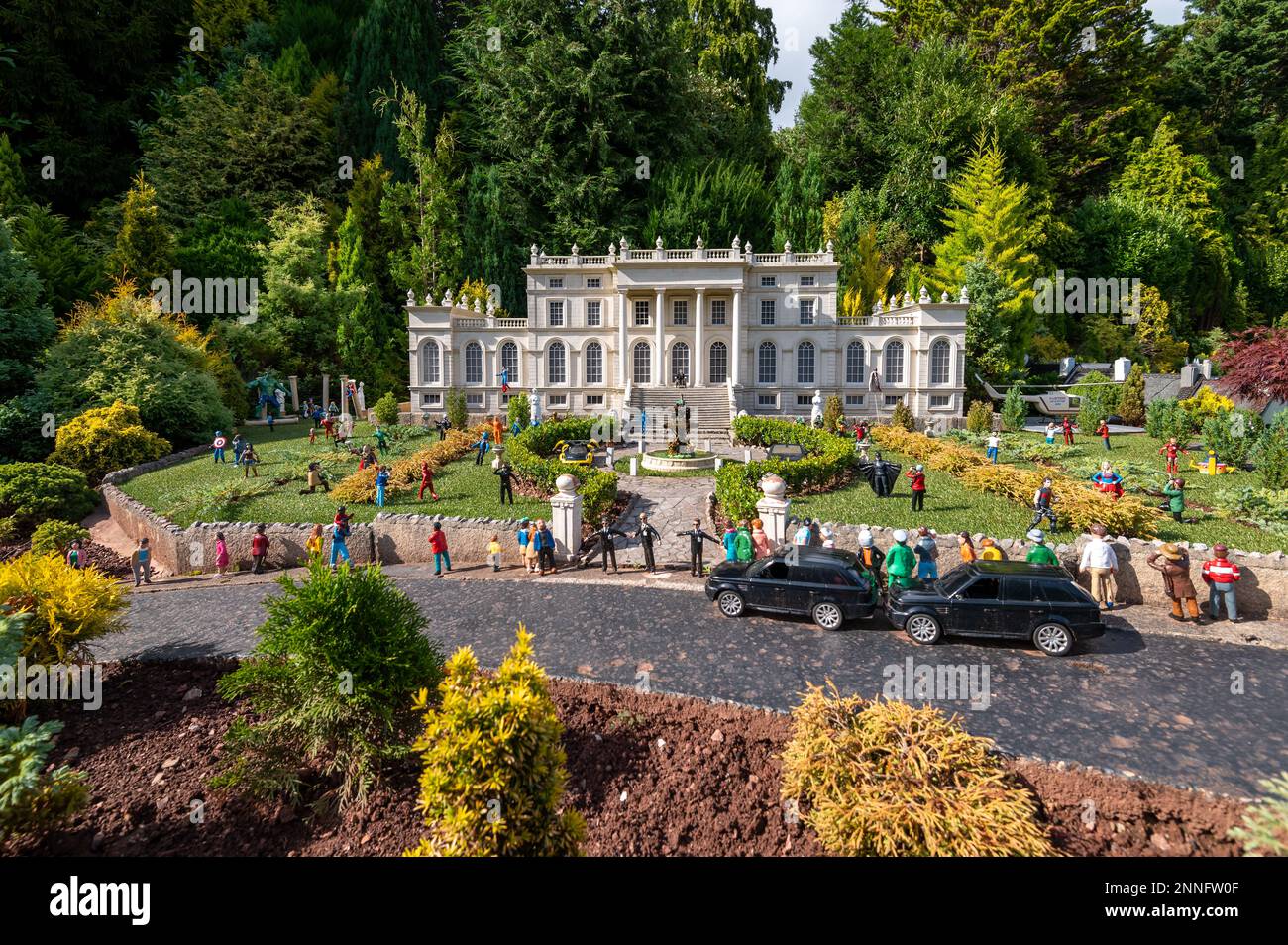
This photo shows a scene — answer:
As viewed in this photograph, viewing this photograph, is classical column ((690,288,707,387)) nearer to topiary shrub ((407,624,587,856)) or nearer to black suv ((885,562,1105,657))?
black suv ((885,562,1105,657))

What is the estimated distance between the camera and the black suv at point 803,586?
1182 centimetres

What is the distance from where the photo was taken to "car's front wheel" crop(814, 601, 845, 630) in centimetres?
1186

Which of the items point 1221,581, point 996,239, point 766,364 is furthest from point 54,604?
point 996,239

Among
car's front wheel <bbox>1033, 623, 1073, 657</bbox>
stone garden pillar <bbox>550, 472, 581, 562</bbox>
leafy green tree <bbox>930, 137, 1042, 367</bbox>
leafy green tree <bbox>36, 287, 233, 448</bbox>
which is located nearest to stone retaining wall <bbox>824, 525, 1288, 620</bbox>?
car's front wheel <bbox>1033, 623, 1073, 657</bbox>

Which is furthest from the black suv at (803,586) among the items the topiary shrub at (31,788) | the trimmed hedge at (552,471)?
the topiary shrub at (31,788)

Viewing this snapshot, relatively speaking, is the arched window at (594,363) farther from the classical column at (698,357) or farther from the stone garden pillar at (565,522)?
the stone garden pillar at (565,522)

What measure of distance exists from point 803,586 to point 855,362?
28.0 metres

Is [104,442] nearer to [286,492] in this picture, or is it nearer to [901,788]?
[286,492]

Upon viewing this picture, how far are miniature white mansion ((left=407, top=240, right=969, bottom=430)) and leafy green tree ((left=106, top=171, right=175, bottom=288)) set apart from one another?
14.9m

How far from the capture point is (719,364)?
128 feet

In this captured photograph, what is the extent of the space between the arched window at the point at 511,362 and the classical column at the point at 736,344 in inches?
501

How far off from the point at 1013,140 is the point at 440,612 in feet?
162
